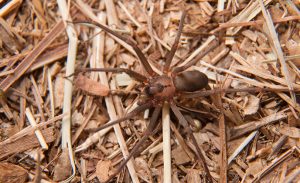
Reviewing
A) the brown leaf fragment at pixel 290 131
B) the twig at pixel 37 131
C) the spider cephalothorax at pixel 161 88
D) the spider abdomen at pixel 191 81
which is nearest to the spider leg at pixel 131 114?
the spider cephalothorax at pixel 161 88

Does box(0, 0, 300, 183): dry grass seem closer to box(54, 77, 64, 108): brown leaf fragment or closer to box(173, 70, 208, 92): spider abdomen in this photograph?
box(54, 77, 64, 108): brown leaf fragment

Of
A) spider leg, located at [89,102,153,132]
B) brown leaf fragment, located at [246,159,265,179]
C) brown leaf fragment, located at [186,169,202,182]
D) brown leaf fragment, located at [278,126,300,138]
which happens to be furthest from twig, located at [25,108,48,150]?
brown leaf fragment, located at [278,126,300,138]

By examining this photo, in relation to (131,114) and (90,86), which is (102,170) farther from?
(90,86)

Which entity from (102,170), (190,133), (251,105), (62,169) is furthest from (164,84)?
(62,169)

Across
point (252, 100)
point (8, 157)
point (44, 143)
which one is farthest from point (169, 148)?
point (8, 157)

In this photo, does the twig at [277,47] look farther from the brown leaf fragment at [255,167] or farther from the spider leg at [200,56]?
the brown leaf fragment at [255,167]

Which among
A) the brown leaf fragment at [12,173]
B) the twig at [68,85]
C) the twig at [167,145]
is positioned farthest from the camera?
the twig at [68,85]

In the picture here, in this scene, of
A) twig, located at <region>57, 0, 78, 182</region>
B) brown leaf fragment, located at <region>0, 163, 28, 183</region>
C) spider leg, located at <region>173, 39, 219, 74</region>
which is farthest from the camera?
spider leg, located at <region>173, 39, 219, 74</region>

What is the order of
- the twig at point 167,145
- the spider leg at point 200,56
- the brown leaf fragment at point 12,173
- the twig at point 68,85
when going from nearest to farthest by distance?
the brown leaf fragment at point 12,173
the twig at point 167,145
the twig at point 68,85
the spider leg at point 200,56
